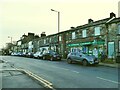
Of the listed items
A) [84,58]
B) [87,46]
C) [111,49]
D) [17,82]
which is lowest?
[17,82]

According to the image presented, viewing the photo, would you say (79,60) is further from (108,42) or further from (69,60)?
(108,42)

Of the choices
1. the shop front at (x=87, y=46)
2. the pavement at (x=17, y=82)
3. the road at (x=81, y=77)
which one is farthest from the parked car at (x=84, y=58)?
the pavement at (x=17, y=82)

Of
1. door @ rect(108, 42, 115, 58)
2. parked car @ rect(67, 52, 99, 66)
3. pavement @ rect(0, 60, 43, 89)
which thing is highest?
door @ rect(108, 42, 115, 58)

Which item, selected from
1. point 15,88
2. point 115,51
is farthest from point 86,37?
point 15,88

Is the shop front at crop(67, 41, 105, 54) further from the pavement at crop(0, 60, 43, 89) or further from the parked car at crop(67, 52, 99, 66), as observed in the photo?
the pavement at crop(0, 60, 43, 89)

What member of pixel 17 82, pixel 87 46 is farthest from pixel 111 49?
pixel 17 82

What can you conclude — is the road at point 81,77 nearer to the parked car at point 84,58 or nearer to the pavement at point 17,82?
the pavement at point 17,82

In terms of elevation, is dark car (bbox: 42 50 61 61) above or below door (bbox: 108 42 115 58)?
below

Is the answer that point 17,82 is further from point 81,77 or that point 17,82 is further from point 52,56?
point 52,56

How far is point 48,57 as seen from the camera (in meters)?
43.0

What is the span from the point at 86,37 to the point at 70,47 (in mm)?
6949

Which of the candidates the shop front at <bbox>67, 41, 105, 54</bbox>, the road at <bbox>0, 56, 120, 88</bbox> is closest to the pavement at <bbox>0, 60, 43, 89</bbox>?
the road at <bbox>0, 56, 120, 88</bbox>

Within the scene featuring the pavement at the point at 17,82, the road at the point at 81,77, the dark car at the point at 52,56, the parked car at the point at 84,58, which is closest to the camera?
the pavement at the point at 17,82

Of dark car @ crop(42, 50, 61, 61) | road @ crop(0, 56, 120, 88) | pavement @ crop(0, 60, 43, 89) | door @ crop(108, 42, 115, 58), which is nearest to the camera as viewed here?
pavement @ crop(0, 60, 43, 89)
